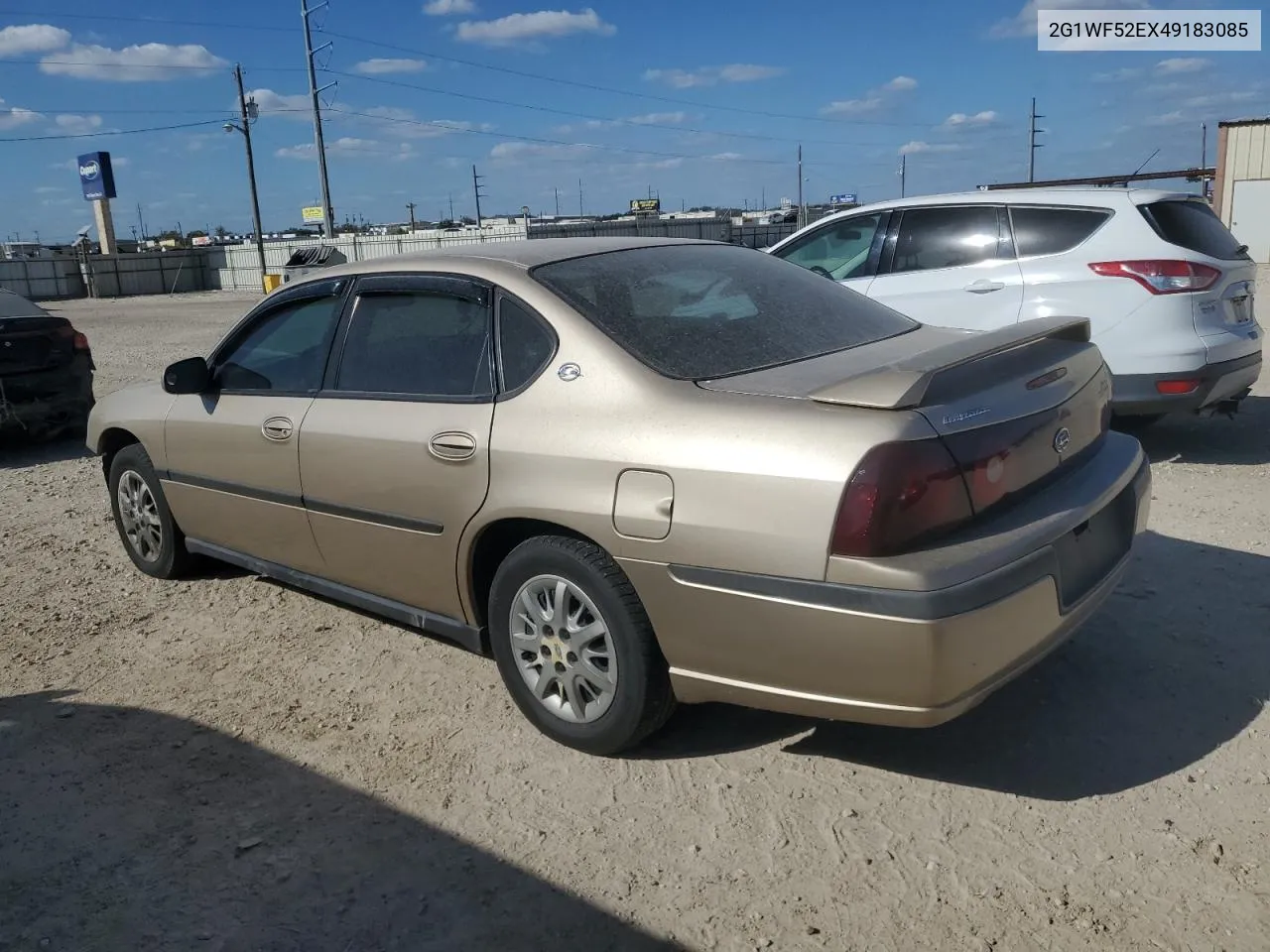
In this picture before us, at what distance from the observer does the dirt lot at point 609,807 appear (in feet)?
8.58

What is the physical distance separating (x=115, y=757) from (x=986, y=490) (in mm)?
2961

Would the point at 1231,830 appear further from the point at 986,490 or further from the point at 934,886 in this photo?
the point at 986,490

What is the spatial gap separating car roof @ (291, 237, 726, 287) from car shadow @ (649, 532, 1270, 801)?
→ 169 cm

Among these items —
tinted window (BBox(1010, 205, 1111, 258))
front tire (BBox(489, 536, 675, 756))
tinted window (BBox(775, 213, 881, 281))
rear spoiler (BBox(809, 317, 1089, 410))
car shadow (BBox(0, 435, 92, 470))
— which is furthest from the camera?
car shadow (BBox(0, 435, 92, 470))

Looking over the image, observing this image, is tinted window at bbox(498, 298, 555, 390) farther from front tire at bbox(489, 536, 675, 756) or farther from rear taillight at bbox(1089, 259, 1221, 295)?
rear taillight at bbox(1089, 259, 1221, 295)

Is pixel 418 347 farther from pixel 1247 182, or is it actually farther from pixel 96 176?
pixel 96 176

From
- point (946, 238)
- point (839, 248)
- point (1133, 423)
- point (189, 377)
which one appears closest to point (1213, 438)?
point (1133, 423)

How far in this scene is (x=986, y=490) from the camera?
2850 mm

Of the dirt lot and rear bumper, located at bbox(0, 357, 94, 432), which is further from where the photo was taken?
rear bumper, located at bbox(0, 357, 94, 432)

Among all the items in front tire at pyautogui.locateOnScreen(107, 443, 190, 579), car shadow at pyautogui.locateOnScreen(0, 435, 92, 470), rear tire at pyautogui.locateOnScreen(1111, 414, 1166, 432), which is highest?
front tire at pyautogui.locateOnScreen(107, 443, 190, 579)

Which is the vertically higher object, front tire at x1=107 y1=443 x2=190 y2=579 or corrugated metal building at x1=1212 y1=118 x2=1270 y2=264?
corrugated metal building at x1=1212 y1=118 x2=1270 y2=264

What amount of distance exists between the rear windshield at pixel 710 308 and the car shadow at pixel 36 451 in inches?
267

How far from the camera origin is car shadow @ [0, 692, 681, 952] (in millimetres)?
2623

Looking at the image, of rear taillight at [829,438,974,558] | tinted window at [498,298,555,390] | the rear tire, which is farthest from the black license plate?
the rear tire
